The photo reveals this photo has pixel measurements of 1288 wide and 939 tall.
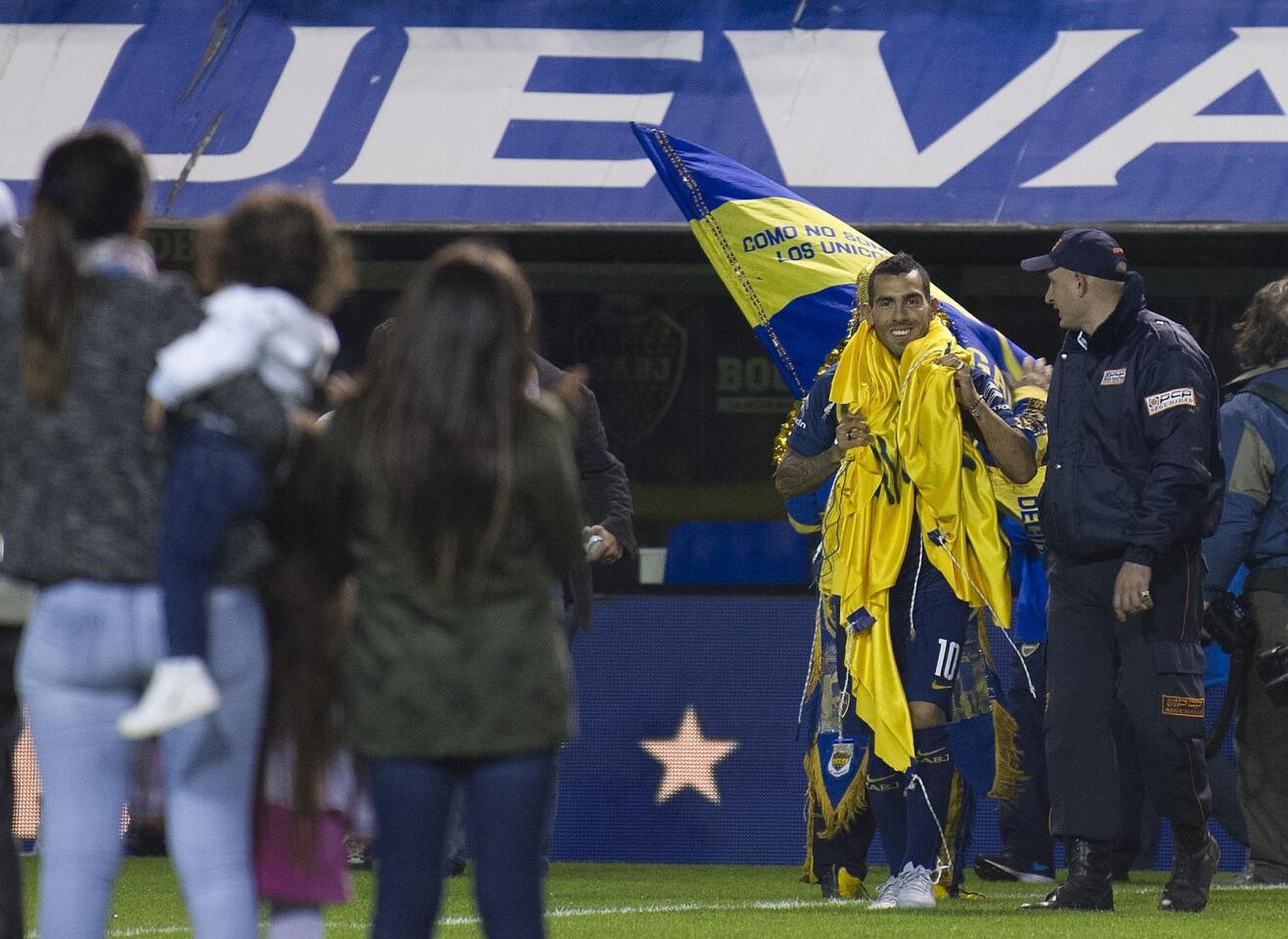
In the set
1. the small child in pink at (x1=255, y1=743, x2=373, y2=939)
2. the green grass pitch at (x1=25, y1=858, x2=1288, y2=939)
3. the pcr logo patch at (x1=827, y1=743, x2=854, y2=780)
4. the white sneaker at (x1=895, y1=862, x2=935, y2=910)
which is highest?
the pcr logo patch at (x1=827, y1=743, x2=854, y2=780)

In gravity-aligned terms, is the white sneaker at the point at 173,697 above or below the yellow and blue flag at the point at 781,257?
below

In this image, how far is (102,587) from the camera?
370cm

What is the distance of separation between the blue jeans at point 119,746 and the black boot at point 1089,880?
3.51 meters

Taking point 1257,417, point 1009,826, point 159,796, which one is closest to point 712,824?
point 1009,826

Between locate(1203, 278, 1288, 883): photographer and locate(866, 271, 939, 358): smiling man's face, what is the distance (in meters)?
1.22

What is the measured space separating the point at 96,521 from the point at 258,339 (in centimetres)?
39

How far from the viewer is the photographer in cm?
759

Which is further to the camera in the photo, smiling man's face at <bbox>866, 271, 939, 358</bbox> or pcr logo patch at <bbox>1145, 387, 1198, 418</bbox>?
smiling man's face at <bbox>866, 271, 939, 358</bbox>

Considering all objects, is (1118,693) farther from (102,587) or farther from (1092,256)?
(102,587)

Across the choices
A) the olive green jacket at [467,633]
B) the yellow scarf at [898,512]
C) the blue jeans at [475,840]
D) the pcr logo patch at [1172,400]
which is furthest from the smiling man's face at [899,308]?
the blue jeans at [475,840]

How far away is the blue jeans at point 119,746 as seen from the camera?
367cm

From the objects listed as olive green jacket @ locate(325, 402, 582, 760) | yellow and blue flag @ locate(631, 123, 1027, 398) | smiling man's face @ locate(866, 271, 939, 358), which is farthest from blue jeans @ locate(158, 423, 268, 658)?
yellow and blue flag @ locate(631, 123, 1027, 398)

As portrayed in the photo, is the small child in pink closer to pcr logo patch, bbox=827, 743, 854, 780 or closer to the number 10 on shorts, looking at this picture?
the number 10 on shorts

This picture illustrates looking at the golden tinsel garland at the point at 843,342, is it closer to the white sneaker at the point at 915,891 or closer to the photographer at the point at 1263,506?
the photographer at the point at 1263,506
